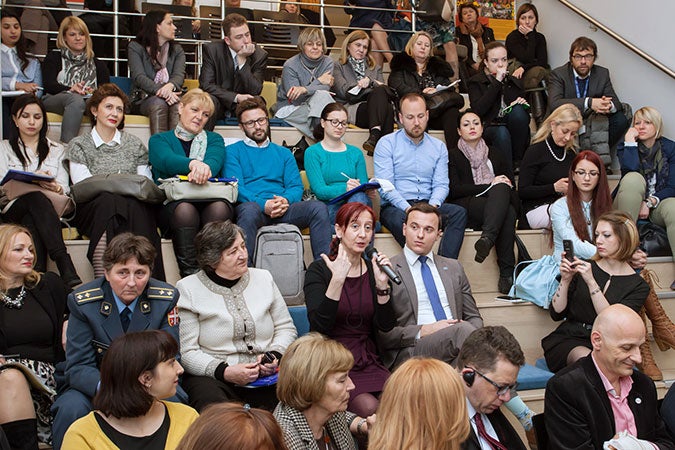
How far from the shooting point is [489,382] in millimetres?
3070

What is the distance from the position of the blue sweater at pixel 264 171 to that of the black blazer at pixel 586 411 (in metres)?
2.32

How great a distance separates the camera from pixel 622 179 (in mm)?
5895

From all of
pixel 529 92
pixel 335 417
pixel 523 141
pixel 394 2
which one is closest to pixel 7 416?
pixel 335 417

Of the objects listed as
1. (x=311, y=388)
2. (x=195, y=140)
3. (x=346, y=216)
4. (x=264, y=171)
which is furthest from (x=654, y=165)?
(x=311, y=388)

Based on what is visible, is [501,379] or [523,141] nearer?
[501,379]

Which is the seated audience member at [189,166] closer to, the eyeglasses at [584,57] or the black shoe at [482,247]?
the black shoe at [482,247]

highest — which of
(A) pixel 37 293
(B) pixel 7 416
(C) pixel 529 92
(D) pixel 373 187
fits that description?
(C) pixel 529 92

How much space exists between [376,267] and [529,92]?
12.5 feet

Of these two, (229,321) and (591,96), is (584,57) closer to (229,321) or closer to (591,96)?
(591,96)

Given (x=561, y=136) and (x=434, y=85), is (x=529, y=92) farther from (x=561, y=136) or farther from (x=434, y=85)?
(x=561, y=136)

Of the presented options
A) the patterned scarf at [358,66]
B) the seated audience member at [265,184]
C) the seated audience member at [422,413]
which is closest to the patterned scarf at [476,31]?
the patterned scarf at [358,66]

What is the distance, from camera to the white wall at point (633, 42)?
262 inches

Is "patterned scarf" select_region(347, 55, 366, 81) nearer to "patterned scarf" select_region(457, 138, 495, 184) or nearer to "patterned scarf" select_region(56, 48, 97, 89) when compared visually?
"patterned scarf" select_region(457, 138, 495, 184)

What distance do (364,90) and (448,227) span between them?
1.77 m
